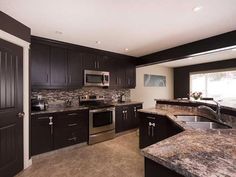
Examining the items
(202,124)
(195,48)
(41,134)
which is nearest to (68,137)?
(41,134)

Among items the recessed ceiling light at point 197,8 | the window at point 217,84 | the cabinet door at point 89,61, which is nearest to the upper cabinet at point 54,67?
the cabinet door at point 89,61

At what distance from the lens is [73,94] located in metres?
3.85

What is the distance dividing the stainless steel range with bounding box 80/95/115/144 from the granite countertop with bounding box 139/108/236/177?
2492 mm

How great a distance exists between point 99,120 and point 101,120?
0.20 ft

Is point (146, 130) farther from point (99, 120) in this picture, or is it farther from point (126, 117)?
point (126, 117)

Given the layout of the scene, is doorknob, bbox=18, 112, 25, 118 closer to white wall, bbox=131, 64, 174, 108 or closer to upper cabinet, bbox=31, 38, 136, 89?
upper cabinet, bbox=31, 38, 136, 89

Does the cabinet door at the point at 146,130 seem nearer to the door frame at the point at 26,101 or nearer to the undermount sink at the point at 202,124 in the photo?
the undermount sink at the point at 202,124

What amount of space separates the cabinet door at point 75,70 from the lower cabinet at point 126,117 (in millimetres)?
1310

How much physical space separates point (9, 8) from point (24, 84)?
44.4 inches

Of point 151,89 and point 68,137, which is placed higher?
point 151,89

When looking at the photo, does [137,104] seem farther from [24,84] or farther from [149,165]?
[149,165]

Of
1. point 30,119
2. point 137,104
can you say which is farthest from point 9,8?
point 137,104

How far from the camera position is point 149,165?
3.47ft

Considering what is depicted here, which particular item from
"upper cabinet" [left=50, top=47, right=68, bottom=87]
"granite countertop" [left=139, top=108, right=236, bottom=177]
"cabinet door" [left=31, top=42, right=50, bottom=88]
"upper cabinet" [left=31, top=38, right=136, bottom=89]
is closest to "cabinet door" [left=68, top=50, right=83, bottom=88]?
"upper cabinet" [left=31, top=38, right=136, bottom=89]
